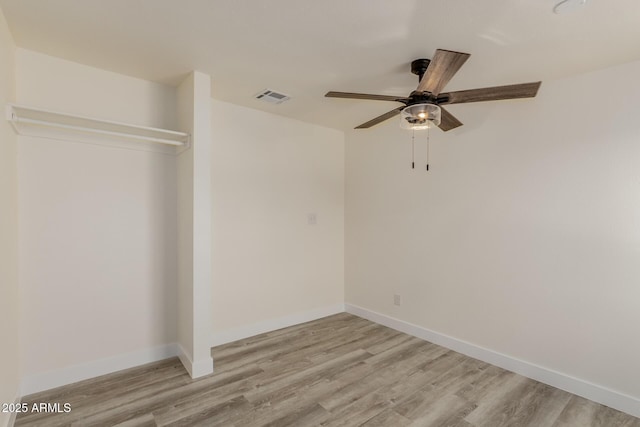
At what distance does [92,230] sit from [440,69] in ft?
9.34

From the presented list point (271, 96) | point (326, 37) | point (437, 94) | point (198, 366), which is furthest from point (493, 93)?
point (198, 366)

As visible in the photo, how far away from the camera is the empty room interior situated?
202 cm

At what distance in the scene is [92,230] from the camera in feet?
8.50

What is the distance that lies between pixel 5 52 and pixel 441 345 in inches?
166

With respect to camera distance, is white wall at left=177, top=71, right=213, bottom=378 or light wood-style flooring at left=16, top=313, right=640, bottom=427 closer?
light wood-style flooring at left=16, top=313, right=640, bottom=427

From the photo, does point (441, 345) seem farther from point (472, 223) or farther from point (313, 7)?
point (313, 7)

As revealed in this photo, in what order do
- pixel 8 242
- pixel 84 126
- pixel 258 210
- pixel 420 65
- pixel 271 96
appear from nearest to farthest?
pixel 8 242 < pixel 420 65 < pixel 84 126 < pixel 271 96 < pixel 258 210

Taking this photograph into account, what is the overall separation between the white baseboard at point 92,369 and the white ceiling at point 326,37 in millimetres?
2419

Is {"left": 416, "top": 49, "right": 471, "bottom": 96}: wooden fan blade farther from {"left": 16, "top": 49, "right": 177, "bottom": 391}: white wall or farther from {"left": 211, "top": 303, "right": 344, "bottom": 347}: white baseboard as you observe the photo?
{"left": 211, "top": 303, "right": 344, "bottom": 347}: white baseboard

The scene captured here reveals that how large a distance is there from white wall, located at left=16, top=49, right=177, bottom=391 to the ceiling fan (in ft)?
6.06

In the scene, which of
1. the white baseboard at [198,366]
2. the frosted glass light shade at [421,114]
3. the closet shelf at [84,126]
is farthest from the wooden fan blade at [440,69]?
the white baseboard at [198,366]

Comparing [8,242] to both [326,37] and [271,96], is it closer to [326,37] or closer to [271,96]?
[271,96]

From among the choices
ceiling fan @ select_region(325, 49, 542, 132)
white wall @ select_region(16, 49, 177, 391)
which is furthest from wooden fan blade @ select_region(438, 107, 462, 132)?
white wall @ select_region(16, 49, 177, 391)

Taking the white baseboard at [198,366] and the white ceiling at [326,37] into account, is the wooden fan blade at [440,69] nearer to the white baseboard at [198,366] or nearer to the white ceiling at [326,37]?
the white ceiling at [326,37]
